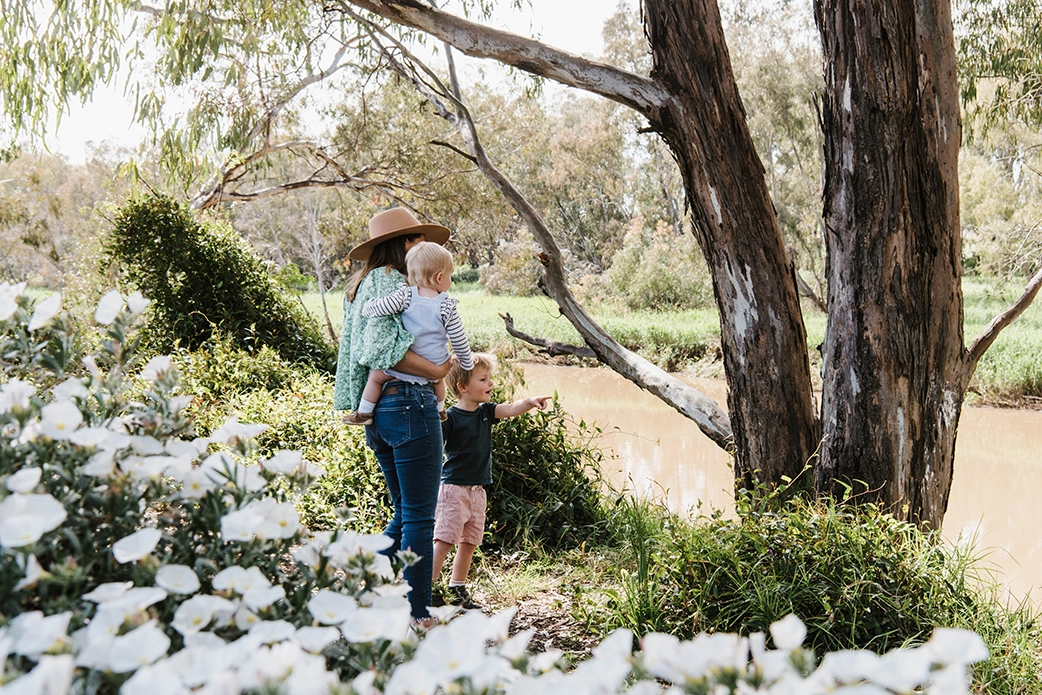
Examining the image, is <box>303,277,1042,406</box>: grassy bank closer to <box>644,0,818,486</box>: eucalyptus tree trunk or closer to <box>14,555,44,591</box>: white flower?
<box>644,0,818,486</box>: eucalyptus tree trunk

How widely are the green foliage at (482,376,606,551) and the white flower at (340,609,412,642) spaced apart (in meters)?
3.10

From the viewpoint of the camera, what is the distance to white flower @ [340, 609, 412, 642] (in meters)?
0.95

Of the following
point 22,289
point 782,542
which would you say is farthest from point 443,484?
point 22,289

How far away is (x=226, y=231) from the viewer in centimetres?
750

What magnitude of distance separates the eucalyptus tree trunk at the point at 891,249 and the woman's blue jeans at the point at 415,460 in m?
1.51

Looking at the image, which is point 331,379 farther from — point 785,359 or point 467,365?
point 785,359

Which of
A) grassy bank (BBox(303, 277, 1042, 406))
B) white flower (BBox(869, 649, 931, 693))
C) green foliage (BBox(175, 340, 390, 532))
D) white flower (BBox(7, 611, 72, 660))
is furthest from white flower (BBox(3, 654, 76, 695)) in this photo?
grassy bank (BBox(303, 277, 1042, 406))

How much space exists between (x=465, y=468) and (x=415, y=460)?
0.72 metres

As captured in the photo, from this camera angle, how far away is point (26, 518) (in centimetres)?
94

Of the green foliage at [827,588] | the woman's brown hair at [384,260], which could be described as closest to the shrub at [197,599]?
the woman's brown hair at [384,260]

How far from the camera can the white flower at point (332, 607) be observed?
40.4 inches

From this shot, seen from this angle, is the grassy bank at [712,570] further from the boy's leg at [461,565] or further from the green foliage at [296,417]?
the boy's leg at [461,565]

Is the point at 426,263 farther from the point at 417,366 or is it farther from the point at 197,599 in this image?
the point at 197,599

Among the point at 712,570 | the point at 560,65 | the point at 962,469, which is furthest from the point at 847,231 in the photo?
→ the point at 962,469
